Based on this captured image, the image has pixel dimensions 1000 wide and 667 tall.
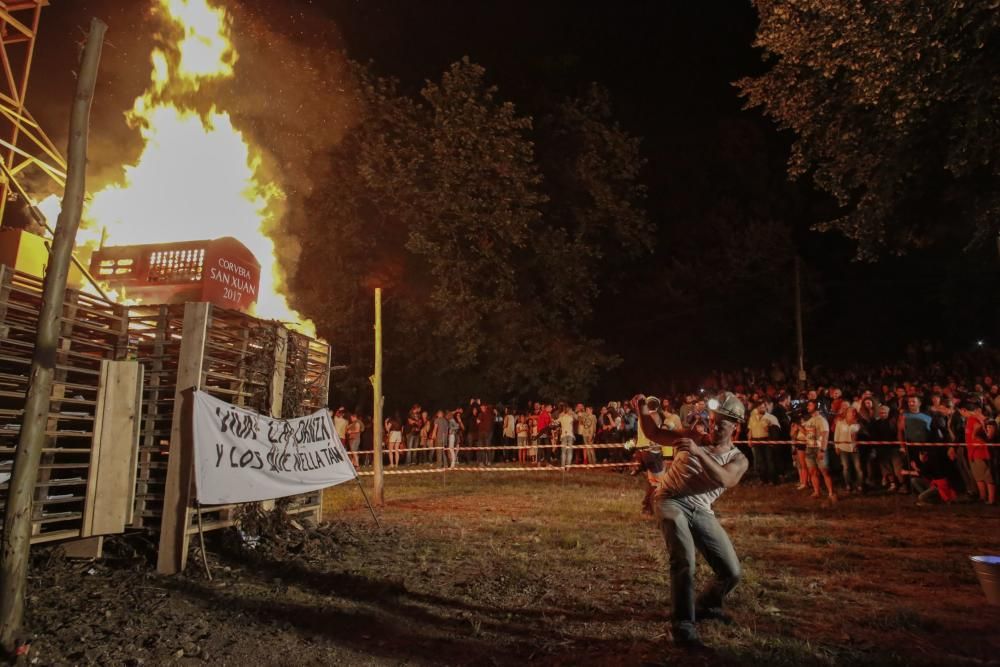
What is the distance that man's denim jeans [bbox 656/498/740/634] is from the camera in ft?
17.7

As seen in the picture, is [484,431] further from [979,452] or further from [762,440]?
[979,452]

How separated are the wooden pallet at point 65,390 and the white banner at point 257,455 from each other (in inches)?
40.7

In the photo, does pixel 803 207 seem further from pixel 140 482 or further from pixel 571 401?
pixel 140 482

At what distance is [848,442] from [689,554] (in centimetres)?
929

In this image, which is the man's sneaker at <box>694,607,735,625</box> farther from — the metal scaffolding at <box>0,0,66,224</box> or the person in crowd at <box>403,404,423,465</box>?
the person in crowd at <box>403,404,423,465</box>

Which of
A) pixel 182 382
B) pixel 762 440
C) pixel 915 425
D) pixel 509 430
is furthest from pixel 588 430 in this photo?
pixel 182 382

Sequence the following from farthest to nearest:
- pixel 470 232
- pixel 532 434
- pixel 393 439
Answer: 1. pixel 393 439
2. pixel 470 232
3. pixel 532 434

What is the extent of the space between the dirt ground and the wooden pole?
0.49 meters

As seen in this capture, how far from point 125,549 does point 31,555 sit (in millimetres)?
944

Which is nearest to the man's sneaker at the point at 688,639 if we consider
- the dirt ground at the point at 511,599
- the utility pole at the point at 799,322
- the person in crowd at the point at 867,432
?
the dirt ground at the point at 511,599

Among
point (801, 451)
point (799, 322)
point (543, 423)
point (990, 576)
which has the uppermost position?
point (799, 322)

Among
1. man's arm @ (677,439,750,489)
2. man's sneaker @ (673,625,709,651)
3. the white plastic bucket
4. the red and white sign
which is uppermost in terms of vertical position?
the red and white sign

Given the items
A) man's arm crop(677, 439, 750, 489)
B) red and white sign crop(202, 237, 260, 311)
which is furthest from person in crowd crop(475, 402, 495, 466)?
man's arm crop(677, 439, 750, 489)

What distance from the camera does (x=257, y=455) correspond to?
7.77m
